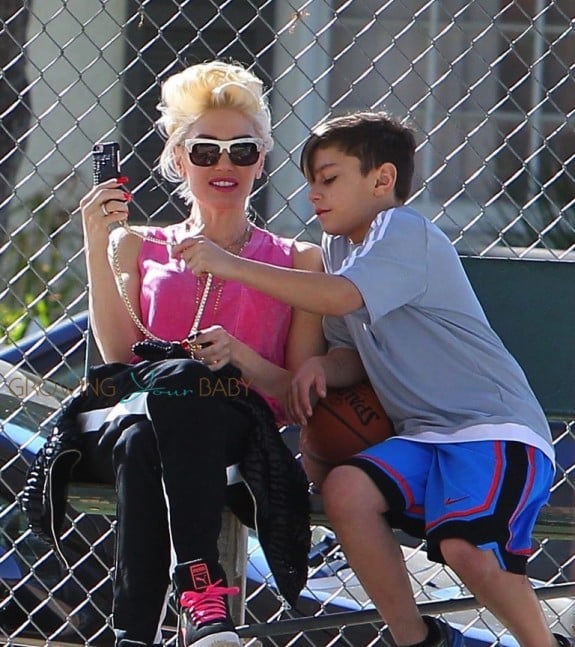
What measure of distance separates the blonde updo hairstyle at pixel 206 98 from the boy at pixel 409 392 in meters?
0.26

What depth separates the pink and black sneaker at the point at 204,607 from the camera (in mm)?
2896

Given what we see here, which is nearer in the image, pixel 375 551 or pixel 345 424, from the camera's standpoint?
pixel 375 551

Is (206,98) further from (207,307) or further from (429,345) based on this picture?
(429,345)

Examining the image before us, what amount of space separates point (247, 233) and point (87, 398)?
2.43 ft

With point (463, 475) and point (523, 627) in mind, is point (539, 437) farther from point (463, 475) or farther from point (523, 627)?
point (523, 627)

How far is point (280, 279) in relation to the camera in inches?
125

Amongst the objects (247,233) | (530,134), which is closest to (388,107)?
(530,134)

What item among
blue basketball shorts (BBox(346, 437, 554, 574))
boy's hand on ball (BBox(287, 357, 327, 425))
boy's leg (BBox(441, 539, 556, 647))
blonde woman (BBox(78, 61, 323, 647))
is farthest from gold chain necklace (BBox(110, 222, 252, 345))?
boy's leg (BBox(441, 539, 556, 647))

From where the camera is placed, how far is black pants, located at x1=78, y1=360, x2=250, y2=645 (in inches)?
117

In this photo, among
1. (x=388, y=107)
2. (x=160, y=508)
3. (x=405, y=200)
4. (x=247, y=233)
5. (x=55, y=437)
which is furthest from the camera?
(x=388, y=107)

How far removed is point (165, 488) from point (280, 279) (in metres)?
0.57

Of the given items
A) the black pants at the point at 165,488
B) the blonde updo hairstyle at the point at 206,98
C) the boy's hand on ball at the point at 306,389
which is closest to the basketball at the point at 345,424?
the boy's hand on ball at the point at 306,389

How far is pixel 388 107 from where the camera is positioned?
812 centimetres

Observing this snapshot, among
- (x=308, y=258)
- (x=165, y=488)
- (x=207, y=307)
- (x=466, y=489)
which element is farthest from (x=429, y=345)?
(x=165, y=488)
